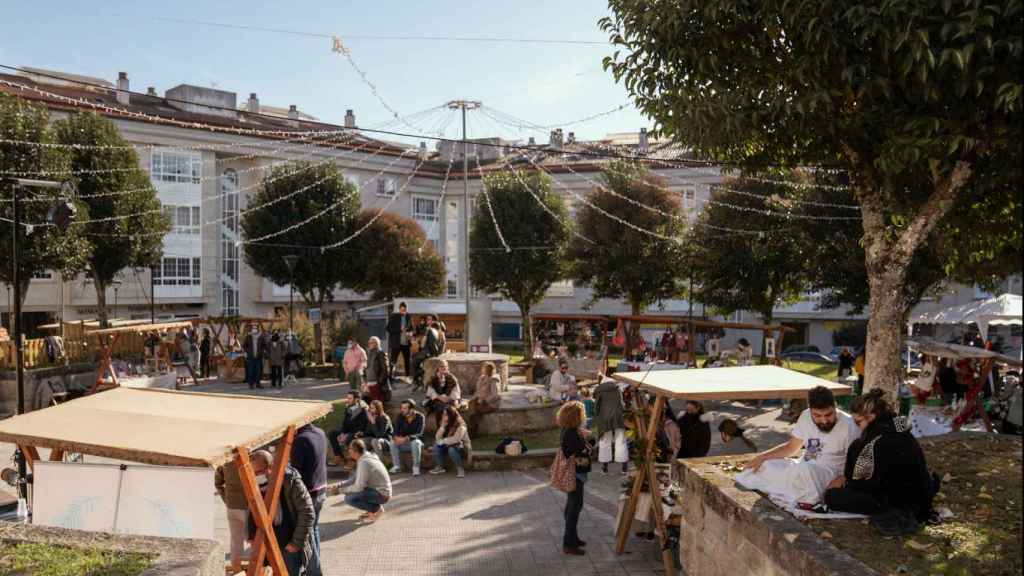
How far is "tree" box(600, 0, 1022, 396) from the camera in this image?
6863 millimetres

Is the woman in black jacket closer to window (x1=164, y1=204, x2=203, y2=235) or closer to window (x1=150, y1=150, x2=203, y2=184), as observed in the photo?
window (x1=150, y1=150, x2=203, y2=184)

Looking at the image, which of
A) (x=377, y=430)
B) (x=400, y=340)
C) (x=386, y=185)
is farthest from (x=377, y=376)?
(x=386, y=185)

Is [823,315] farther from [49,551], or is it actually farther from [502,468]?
[49,551]

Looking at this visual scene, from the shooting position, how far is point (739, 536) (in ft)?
21.2

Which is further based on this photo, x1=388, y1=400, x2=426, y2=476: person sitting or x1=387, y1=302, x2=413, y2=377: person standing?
x1=387, y1=302, x2=413, y2=377: person standing

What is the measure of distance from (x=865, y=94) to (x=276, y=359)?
17861mm

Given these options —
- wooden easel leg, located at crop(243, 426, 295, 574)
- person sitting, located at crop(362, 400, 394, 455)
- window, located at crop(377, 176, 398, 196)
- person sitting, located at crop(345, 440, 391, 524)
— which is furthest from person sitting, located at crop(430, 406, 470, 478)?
window, located at crop(377, 176, 398, 196)

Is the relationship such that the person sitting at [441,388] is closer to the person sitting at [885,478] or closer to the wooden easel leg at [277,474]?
the wooden easel leg at [277,474]

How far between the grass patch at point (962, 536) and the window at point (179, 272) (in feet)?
126

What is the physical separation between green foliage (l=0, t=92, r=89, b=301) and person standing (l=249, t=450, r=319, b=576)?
1832cm

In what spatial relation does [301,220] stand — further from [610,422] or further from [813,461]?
[813,461]

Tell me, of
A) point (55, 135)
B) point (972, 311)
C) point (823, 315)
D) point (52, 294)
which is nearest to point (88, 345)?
point (55, 135)

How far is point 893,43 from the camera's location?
712 centimetres

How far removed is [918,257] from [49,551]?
23.6 metres
